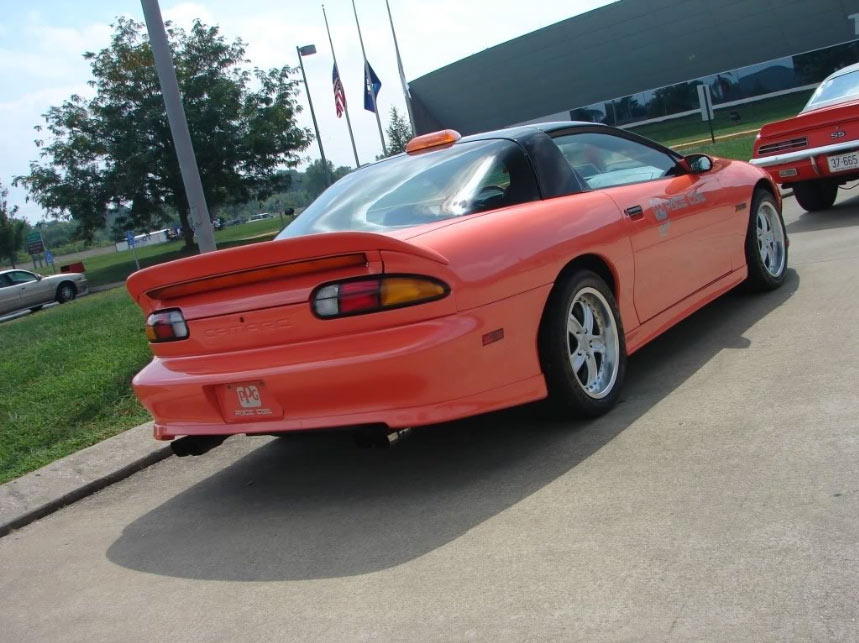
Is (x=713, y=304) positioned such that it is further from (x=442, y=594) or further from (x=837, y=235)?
(x=442, y=594)

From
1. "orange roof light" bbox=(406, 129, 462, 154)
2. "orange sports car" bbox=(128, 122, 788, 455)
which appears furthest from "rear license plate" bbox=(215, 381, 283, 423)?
"orange roof light" bbox=(406, 129, 462, 154)

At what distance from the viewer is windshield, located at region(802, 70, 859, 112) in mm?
10586

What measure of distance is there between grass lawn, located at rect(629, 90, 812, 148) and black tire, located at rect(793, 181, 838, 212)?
28.3 m

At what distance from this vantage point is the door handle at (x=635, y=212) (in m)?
4.88

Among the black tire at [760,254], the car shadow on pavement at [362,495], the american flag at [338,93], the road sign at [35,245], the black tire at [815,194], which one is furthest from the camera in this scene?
the road sign at [35,245]

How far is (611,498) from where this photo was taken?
137 inches

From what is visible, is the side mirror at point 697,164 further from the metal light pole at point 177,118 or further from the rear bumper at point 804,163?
the metal light pole at point 177,118

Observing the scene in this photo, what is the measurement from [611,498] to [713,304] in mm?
3529

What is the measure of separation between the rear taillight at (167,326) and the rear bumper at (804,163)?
23.6ft

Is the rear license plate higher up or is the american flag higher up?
the american flag

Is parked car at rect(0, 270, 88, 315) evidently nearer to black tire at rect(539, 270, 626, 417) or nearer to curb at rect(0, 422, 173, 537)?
curb at rect(0, 422, 173, 537)

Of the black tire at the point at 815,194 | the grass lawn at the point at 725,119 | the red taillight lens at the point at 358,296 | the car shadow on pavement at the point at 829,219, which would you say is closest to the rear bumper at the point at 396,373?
the red taillight lens at the point at 358,296

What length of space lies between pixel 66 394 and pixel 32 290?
24.3 meters

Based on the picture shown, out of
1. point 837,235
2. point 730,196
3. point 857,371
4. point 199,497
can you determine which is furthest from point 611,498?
point 837,235
